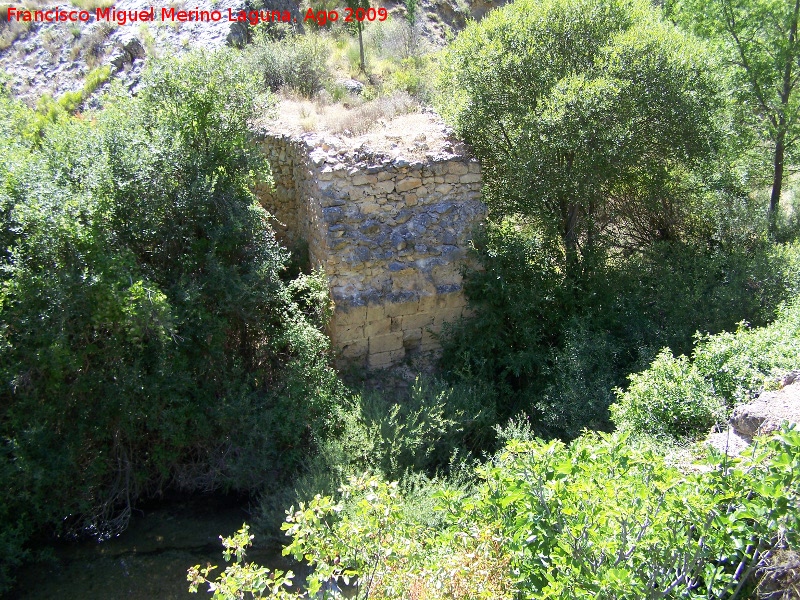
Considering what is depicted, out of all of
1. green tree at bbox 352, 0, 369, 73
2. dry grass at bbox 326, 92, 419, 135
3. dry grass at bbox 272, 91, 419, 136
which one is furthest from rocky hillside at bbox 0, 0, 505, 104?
dry grass at bbox 326, 92, 419, 135

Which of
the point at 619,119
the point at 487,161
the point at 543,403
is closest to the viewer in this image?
the point at 543,403

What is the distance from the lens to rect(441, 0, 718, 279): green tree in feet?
23.5

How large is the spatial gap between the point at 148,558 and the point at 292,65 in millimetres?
8559

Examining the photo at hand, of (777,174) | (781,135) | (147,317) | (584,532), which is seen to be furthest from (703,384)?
(777,174)

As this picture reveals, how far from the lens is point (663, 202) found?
9.12 meters

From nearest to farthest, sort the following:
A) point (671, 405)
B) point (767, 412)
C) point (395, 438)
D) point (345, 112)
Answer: point (767, 412) < point (671, 405) < point (395, 438) < point (345, 112)

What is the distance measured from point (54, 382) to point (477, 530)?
4.12 metres

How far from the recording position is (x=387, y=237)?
7.10m

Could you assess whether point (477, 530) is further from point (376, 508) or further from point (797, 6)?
point (797, 6)

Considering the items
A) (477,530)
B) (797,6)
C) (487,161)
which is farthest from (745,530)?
(797,6)

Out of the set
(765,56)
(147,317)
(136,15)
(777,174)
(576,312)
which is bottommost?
(576,312)

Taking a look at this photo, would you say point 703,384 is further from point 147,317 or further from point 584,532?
point 147,317

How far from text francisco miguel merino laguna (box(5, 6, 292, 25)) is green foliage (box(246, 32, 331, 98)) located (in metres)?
2.07

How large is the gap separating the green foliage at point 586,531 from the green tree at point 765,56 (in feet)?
27.3
